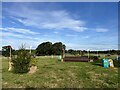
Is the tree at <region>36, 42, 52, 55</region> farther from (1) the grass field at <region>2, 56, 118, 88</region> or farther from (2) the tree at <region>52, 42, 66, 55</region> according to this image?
(1) the grass field at <region>2, 56, 118, 88</region>

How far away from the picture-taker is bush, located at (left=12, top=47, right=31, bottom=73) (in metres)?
14.6

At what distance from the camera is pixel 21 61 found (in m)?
14.7

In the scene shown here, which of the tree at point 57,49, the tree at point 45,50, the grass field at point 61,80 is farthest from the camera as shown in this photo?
the tree at point 57,49

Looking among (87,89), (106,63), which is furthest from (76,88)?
(106,63)

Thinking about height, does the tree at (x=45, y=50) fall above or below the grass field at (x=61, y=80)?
above

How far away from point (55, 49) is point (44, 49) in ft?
21.3

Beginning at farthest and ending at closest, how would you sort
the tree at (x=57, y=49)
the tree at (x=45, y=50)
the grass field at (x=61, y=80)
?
the tree at (x=57, y=49)
the tree at (x=45, y=50)
the grass field at (x=61, y=80)

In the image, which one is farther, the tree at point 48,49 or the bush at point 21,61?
the tree at point 48,49

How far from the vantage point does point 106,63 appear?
69.9 feet

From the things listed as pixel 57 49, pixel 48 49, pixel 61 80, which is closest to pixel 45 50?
pixel 48 49

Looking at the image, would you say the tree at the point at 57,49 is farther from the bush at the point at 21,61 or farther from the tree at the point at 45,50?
the bush at the point at 21,61

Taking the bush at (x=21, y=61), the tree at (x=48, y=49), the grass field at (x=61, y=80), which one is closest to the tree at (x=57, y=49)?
the tree at (x=48, y=49)

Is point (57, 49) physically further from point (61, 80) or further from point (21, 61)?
point (61, 80)

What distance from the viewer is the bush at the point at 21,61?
14.6 m
